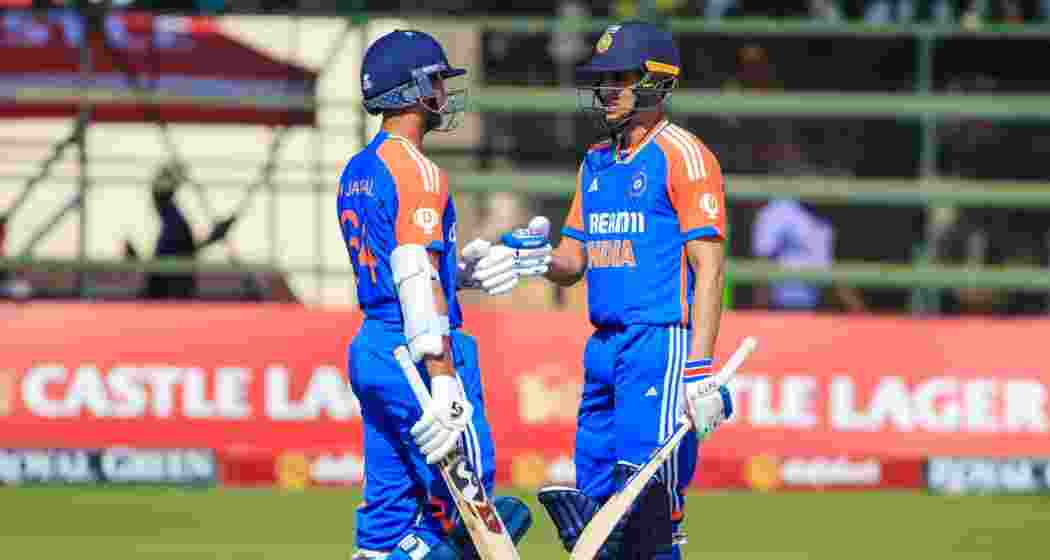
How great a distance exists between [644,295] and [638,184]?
1.37 feet

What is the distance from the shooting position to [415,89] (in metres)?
7.27

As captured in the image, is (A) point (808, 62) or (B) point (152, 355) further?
(A) point (808, 62)

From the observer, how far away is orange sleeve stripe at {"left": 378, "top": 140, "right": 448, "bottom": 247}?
6.96m

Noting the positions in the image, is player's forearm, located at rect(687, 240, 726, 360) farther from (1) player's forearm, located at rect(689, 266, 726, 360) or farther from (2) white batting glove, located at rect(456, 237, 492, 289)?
(2) white batting glove, located at rect(456, 237, 492, 289)

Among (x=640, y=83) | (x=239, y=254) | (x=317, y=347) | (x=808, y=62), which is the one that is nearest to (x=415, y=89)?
(x=640, y=83)

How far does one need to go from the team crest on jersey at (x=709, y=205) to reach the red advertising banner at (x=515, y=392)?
5375 mm

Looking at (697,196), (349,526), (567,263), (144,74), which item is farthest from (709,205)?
(144,74)

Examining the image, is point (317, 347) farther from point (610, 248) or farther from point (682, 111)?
point (610, 248)

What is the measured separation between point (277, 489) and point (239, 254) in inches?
83.9

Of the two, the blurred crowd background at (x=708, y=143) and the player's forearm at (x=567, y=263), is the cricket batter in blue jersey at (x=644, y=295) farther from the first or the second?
the blurred crowd background at (x=708, y=143)

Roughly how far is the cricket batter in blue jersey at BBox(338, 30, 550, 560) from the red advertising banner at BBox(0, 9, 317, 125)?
24.4 ft

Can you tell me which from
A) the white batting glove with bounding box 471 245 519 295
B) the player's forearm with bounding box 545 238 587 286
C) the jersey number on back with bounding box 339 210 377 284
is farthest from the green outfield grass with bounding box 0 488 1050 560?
the jersey number on back with bounding box 339 210 377 284

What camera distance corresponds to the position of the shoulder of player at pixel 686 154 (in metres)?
7.75

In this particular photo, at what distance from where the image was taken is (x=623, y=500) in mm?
7484
